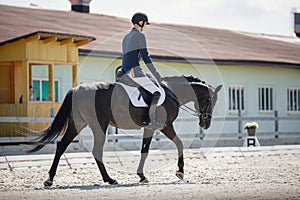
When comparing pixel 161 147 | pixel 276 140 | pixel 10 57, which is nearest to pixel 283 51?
pixel 276 140

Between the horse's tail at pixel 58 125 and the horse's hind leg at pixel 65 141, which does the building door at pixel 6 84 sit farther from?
the horse's hind leg at pixel 65 141

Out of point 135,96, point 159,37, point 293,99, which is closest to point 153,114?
point 135,96

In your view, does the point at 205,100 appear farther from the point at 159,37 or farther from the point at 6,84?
the point at 159,37

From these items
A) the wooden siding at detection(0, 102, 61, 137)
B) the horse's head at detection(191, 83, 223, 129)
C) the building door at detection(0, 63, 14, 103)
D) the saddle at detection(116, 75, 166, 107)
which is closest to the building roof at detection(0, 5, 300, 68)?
the building door at detection(0, 63, 14, 103)

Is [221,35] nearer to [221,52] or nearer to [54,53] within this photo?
[221,52]

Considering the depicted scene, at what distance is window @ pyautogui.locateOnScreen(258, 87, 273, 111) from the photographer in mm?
30688

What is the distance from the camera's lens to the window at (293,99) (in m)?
32.1

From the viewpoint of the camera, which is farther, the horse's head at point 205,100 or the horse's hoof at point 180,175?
the horse's head at point 205,100

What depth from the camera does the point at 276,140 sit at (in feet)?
86.4

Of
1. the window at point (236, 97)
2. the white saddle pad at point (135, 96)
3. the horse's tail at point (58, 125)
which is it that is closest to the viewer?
the horse's tail at point (58, 125)

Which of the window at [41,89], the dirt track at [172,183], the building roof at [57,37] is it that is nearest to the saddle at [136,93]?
the dirt track at [172,183]

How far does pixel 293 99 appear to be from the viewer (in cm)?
3244

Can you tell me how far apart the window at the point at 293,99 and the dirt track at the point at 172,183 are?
51.7ft

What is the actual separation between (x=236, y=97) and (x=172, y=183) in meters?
18.6
